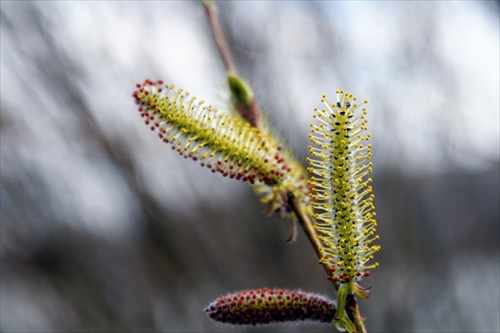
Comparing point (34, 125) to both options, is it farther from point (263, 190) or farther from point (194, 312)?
point (263, 190)

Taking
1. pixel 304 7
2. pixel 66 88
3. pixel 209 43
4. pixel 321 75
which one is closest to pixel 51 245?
pixel 66 88

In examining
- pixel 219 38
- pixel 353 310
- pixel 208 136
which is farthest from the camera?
pixel 219 38

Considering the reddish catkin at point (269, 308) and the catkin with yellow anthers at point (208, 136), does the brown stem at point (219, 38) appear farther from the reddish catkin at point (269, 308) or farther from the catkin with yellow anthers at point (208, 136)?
the reddish catkin at point (269, 308)

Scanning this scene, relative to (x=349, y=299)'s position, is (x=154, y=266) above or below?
above

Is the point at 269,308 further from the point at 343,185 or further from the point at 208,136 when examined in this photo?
the point at 208,136

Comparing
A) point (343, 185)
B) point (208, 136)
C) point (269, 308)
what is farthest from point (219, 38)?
point (269, 308)

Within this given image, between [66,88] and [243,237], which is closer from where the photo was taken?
[66,88]

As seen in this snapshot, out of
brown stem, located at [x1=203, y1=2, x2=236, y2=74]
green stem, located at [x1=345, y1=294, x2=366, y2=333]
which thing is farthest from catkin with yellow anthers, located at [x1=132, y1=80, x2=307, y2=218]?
green stem, located at [x1=345, y1=294, x2=366, y2=333]
